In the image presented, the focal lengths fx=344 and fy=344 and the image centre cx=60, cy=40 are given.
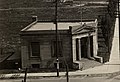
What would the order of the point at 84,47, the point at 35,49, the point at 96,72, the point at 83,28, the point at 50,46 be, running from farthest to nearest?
the point at 84,47 → the point at 83,28 → the point at 35,49 → the point at 50,46 → the point at 96,72

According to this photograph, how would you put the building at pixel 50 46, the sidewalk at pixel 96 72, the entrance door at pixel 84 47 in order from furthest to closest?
the entrance door at pixel 84 47 → the building at pixel 50 46 → the sidewalk at pixel 96 72

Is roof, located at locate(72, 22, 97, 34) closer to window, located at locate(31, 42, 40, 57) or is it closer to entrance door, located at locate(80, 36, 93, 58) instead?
entrance door, located at locate(80, 36, 93, 58)

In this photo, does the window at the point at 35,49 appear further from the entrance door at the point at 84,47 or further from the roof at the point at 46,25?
the entrance door at the point at 84,47

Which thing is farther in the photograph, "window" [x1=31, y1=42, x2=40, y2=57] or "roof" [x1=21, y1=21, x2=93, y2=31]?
"roof" [x1=21, y1=21, x2=93, y2=31]

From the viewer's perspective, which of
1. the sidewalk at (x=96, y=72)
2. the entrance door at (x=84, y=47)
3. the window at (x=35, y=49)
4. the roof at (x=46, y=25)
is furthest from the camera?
the roof at (x=46, y=25)

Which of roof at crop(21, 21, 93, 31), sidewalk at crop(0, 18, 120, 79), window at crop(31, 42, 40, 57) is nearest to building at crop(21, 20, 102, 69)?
window at crop(31, 42, 40, 57)

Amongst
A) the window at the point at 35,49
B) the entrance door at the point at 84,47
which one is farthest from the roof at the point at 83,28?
the window at the point at 35,49

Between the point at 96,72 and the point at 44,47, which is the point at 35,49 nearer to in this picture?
the point at 44,47

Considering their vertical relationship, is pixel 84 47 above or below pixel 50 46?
below

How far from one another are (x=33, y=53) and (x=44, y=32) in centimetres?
253

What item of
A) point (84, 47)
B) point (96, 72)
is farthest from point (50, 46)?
point (96, 72)

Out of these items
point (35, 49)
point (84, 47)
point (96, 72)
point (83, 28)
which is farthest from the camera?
point (84, 47)

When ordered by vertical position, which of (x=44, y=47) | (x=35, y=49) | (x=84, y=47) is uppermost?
(x=44, y=47)

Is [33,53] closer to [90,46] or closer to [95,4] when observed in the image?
[90,46]
